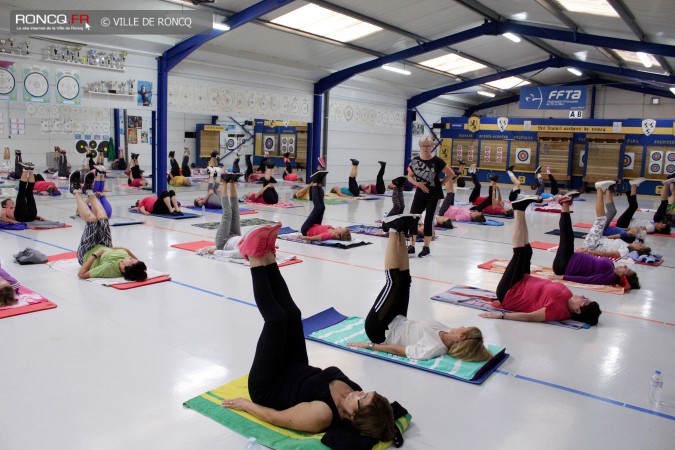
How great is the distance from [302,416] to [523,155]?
72.8 feet

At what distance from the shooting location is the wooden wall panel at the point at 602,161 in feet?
69.9

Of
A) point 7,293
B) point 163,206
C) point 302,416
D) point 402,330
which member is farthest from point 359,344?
point 163,206

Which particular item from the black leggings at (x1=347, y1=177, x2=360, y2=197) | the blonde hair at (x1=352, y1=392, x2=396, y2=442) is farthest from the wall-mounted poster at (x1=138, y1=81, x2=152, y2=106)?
the blonde hair at (x1=352, y1=392, x2=396, y2=442)

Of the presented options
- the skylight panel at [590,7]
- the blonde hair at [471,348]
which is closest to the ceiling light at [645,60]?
the skylight panel at [590,7]

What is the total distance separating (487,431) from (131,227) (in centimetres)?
830

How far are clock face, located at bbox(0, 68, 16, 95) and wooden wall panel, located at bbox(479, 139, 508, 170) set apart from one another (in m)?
18.3

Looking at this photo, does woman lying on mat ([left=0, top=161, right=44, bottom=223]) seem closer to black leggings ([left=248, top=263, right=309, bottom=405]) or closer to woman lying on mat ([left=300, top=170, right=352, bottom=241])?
woman lying on mat ([left=300, top=170, right=352, bottom=241])

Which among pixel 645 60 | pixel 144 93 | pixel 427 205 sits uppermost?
pixel 645 60

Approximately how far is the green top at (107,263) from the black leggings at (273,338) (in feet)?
11.9

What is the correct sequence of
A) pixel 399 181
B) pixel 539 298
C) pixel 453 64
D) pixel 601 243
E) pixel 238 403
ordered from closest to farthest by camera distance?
pixel 238 403, pixel 539 298, pixel 601 243, pixel 399 181, pixel 453 64

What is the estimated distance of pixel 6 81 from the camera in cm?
1123

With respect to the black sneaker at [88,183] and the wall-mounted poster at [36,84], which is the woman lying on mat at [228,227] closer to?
the black sneaker at [88,183]

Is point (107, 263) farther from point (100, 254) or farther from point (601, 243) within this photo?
point (601, 243)

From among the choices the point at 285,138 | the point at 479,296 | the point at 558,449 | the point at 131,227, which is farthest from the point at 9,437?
the point at 285,138
